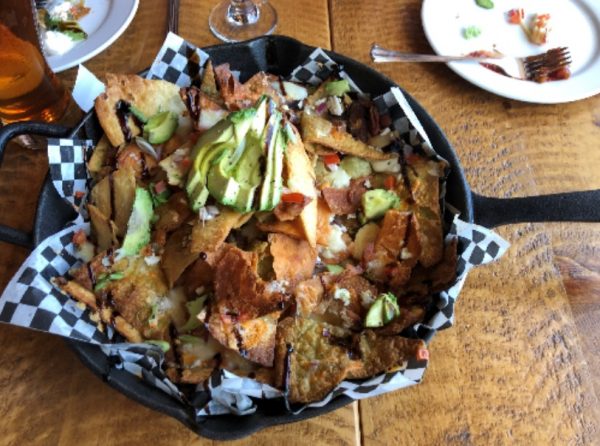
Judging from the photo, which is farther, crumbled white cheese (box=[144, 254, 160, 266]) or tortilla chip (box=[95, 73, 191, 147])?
tortilla chip (box=[95, 73, 191, 147])

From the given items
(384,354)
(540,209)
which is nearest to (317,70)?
(540,209)

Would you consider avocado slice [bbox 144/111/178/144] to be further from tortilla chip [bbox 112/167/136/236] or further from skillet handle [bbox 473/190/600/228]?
skillet handle [bbox 473/190/600/228]

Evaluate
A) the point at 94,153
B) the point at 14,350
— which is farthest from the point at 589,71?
the point at 14,350

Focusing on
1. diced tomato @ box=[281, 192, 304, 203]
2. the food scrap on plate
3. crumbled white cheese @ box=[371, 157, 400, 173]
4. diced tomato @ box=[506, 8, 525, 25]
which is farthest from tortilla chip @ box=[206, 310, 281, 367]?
diced tomato @ box=[506, 8, 525, 25]

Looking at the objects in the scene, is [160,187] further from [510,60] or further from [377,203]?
[510,60]

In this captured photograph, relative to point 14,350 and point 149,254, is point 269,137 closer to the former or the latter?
point 149,254

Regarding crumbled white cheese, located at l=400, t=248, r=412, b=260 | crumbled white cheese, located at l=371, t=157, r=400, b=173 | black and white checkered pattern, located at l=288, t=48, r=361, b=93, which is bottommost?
crumbled white cheese, located at l=400, t=248, r=412, b=260

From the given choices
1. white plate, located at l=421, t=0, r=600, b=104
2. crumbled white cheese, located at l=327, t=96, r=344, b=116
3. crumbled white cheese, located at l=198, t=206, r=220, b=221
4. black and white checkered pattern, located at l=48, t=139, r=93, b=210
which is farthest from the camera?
white plate, located at l=421, t=0, r=600, b=104

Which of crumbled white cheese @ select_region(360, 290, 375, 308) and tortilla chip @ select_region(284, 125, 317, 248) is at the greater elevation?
tortilla chip @ select_region(284, 125, 317, 248)
